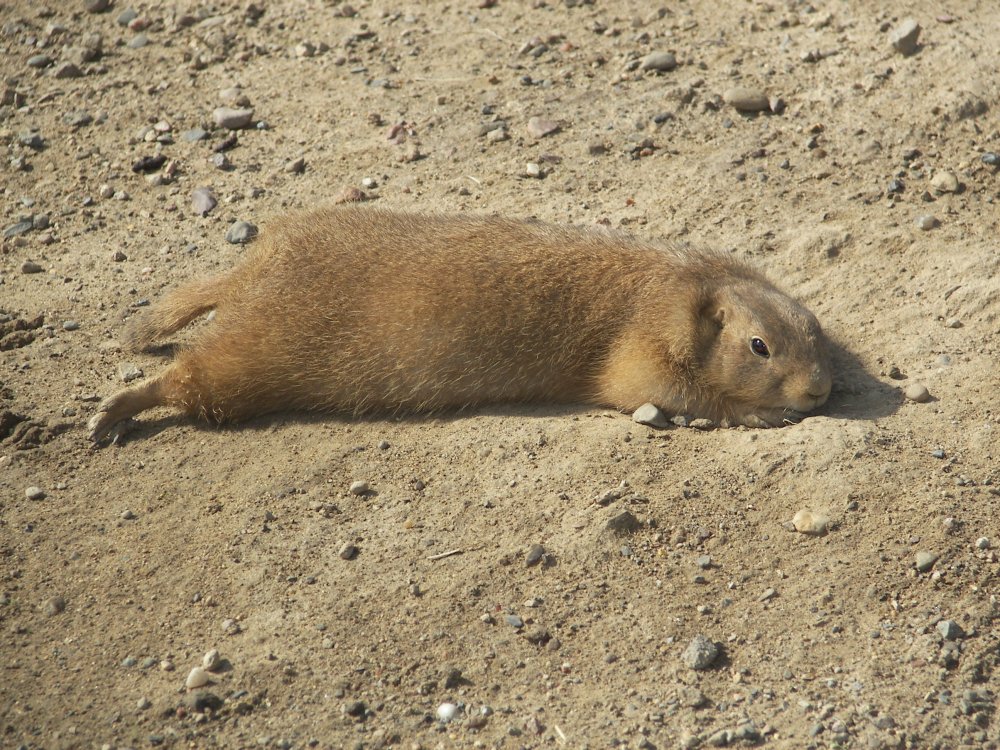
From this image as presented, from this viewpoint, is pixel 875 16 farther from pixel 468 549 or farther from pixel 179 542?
pixel 179 542

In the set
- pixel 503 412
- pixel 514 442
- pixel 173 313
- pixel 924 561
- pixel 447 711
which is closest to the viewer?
pixel 447 711

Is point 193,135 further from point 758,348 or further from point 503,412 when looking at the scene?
point 758,348

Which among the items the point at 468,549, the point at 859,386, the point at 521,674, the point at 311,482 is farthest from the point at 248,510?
the point at 859,386

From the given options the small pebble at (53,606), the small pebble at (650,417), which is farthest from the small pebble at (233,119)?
the small pebble at (53,606)

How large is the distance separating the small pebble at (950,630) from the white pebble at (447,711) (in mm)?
2138

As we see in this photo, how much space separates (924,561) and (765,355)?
1.65 meters

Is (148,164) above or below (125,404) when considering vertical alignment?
above

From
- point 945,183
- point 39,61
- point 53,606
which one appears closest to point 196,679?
point 53,606

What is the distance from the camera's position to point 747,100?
820cm

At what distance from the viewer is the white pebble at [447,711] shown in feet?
14.6

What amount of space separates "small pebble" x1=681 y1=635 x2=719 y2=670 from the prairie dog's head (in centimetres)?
188

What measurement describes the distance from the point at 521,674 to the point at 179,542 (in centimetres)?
200

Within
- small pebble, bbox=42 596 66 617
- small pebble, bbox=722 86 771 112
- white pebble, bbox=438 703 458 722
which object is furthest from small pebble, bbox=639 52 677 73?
small pebble, bbox=42 596 66 617

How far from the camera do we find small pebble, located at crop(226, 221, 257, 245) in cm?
779
